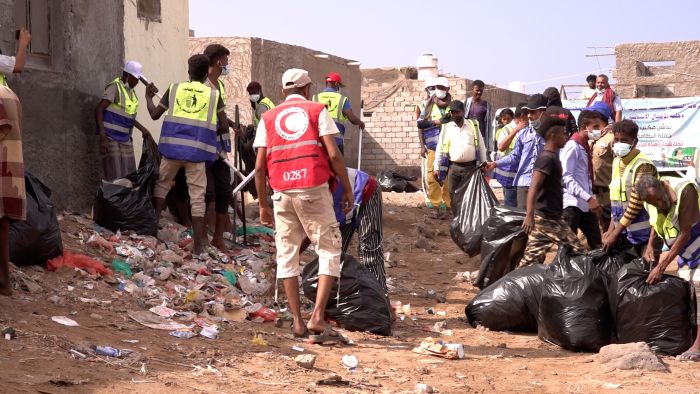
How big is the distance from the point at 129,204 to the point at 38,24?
181cm

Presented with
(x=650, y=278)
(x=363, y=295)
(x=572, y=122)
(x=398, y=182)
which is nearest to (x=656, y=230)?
(x=650, y=278)

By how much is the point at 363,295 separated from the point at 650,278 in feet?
5.87

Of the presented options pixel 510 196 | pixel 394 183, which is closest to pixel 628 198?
pixel 510 196

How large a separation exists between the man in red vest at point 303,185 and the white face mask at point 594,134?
117 inches

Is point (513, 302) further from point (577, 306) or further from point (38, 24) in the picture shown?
point (38, 24)

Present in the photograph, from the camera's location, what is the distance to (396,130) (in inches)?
851

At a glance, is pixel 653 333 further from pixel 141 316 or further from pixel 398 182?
pixel 398 182

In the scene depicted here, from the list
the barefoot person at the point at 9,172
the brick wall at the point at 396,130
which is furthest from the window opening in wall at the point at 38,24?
the brick wall at the point at 396,130

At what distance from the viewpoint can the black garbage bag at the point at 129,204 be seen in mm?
8633

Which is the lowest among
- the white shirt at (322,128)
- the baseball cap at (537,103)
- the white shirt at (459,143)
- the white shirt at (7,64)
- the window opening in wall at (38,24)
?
the white shirt at (459,143)

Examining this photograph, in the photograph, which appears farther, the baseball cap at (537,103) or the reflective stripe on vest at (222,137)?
the baseball cap at (537,103)

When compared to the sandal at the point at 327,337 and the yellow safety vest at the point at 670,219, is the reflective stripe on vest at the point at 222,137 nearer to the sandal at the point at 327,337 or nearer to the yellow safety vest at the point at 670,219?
the sandal at the point at 327,337

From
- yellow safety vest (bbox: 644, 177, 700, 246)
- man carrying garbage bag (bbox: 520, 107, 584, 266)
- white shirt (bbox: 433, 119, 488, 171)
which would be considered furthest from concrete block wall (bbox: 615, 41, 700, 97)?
yellow safety vest (bbox: 644, 177, 700, 246)

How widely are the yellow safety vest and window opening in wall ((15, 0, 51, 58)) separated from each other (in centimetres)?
539
